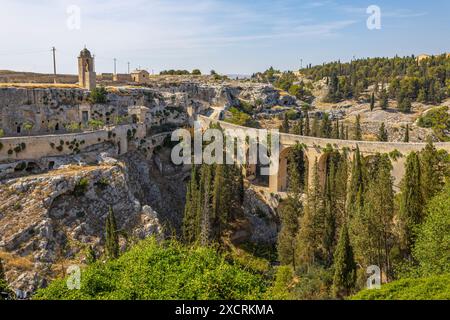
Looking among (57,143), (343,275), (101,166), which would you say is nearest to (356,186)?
(343,275)

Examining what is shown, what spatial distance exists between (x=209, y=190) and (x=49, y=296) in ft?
73.8

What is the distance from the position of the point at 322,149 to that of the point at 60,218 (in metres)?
24.7

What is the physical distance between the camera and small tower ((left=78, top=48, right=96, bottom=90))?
47.5 m

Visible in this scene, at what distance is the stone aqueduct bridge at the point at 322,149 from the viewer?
34531 mm

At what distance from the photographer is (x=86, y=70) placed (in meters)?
48.1

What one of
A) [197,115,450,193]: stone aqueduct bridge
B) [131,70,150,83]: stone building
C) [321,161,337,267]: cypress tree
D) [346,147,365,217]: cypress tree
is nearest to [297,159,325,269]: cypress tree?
[321,161,337,267]: cypress tree

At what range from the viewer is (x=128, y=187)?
33156 millimetres

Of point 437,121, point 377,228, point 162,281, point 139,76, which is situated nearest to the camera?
point 162,281

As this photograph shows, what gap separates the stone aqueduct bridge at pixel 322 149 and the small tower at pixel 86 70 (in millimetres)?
16815

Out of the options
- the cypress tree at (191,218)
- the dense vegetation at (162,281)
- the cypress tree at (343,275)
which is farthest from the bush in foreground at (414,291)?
the cypress tree at (191,218)

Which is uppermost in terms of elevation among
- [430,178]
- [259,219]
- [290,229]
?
[430,178]

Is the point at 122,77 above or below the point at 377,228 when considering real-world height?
above

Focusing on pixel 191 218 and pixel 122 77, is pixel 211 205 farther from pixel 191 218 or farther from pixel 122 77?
pixel 122 77

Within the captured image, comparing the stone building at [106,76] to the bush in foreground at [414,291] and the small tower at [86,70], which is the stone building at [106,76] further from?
the bush in foreground at [414,291]
